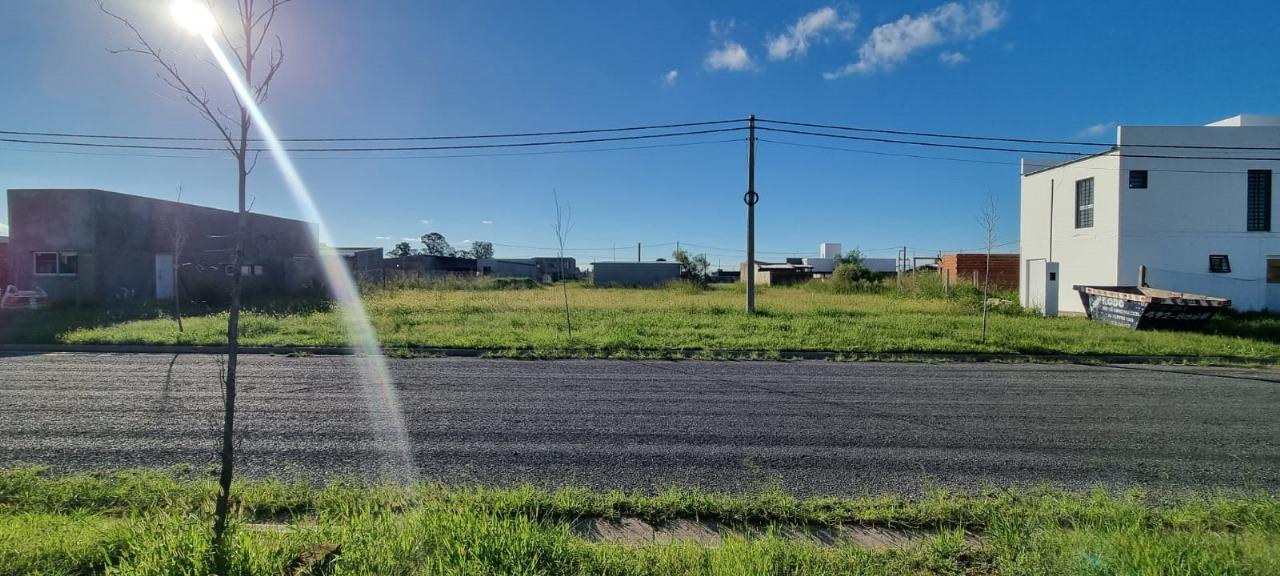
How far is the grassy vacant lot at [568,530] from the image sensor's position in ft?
8.85

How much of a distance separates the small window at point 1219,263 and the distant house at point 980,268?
37.4ft

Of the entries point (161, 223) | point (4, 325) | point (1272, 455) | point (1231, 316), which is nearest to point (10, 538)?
point (1272, 455)

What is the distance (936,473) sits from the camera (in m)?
4.38

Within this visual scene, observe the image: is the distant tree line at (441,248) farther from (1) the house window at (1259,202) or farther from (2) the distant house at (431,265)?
(1) the house window at (1259,202)

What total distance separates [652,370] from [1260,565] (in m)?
7.03

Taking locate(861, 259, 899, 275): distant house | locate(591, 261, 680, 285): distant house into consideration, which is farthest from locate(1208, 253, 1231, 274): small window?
locate(861, 259, 899, 275): distant house

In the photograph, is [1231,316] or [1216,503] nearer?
[1216,503]

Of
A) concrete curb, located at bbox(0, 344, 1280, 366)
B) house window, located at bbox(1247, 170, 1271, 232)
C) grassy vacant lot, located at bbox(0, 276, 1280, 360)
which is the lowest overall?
concrete curb, located at bbox(0, 344, 1280, 366)

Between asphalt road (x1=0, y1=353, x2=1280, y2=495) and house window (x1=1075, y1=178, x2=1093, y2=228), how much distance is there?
41.4ft

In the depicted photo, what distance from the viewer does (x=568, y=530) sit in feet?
10.2

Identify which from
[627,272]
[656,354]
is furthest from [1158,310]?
[627,272]

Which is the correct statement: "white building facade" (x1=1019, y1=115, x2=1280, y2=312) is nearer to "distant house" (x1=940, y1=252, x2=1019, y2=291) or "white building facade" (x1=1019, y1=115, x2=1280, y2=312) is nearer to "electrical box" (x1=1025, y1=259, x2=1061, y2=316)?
"electrical box" (x1=1025, y1=259, x2=1061, y2=316)

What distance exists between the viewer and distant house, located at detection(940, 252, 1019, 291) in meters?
30.1

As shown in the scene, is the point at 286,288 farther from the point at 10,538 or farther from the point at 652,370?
the point at 10,538
